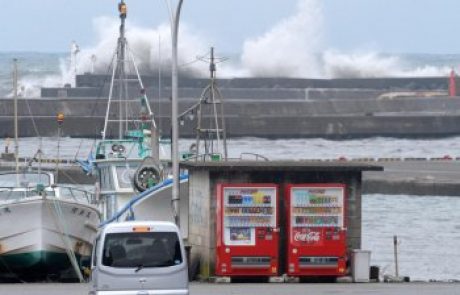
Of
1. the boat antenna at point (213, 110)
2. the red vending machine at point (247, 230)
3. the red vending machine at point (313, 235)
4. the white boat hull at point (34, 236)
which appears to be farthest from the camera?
the boat antenna at point (213, 110)

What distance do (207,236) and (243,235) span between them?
76 centimetres

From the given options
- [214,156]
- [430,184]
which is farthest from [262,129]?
[214,156]

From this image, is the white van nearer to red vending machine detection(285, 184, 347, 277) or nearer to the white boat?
red vending machine detection(285, 184, 347, 277)

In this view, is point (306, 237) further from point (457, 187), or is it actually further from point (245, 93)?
point (245, 93)

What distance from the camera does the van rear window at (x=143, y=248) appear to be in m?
17.9

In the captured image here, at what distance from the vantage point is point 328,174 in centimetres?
2436

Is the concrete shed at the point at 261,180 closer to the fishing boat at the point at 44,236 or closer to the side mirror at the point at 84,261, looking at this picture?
the side mirror at the point at 84,261

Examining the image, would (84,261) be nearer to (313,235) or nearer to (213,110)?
(313,235)

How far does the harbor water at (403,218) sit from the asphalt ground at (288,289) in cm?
373

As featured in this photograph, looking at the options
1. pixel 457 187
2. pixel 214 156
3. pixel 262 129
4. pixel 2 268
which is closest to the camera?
pixel 2 268

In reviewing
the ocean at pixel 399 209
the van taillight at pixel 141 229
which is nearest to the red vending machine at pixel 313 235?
the ocean at pixel 399 209

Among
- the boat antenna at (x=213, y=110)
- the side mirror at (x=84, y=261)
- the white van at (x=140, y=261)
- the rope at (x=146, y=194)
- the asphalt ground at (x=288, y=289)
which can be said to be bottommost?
the asphalt ground at (x=288, y=289)

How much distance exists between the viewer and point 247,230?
942 inches

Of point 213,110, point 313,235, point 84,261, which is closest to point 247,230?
point 313,235
